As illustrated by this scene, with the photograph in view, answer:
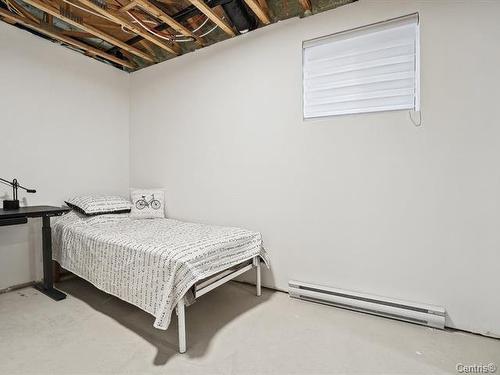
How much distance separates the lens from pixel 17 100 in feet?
9.09

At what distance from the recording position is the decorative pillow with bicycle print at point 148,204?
10.7ft

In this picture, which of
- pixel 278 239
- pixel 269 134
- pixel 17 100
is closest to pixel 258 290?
pixel 278 239

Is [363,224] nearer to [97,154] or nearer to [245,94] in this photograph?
[245,94]

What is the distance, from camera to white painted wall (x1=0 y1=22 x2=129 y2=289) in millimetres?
2727

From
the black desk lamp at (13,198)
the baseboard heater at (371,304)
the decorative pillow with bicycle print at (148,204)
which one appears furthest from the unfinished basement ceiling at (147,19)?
the baseboard heater at (371,304)

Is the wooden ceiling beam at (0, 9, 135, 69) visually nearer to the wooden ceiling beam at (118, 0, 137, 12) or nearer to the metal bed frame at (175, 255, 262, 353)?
the wooden ceiling beam at (118, 0, 137, 12)

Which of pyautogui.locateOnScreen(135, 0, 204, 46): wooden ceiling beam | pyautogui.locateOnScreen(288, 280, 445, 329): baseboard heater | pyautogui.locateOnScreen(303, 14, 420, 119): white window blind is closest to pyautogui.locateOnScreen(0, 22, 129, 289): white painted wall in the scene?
pyautogui.locateOnScreen(135, 0, 204, 46): wooden ceiling beam

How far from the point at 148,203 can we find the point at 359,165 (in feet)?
7.93

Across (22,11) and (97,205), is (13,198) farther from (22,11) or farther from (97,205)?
(22,11)

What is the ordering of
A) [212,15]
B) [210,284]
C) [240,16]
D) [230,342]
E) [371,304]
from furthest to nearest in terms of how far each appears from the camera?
1. [240,16]
2. [212,15]
3. [371,304]
4. [210,284]
5. [230,342]

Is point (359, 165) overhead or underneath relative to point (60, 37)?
underneath

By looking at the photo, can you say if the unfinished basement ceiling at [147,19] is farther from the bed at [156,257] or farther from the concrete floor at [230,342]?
the concrete floor at [230,342]

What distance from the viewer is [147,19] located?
2.80m

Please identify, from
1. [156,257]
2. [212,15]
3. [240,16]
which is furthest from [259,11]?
[156,257]
